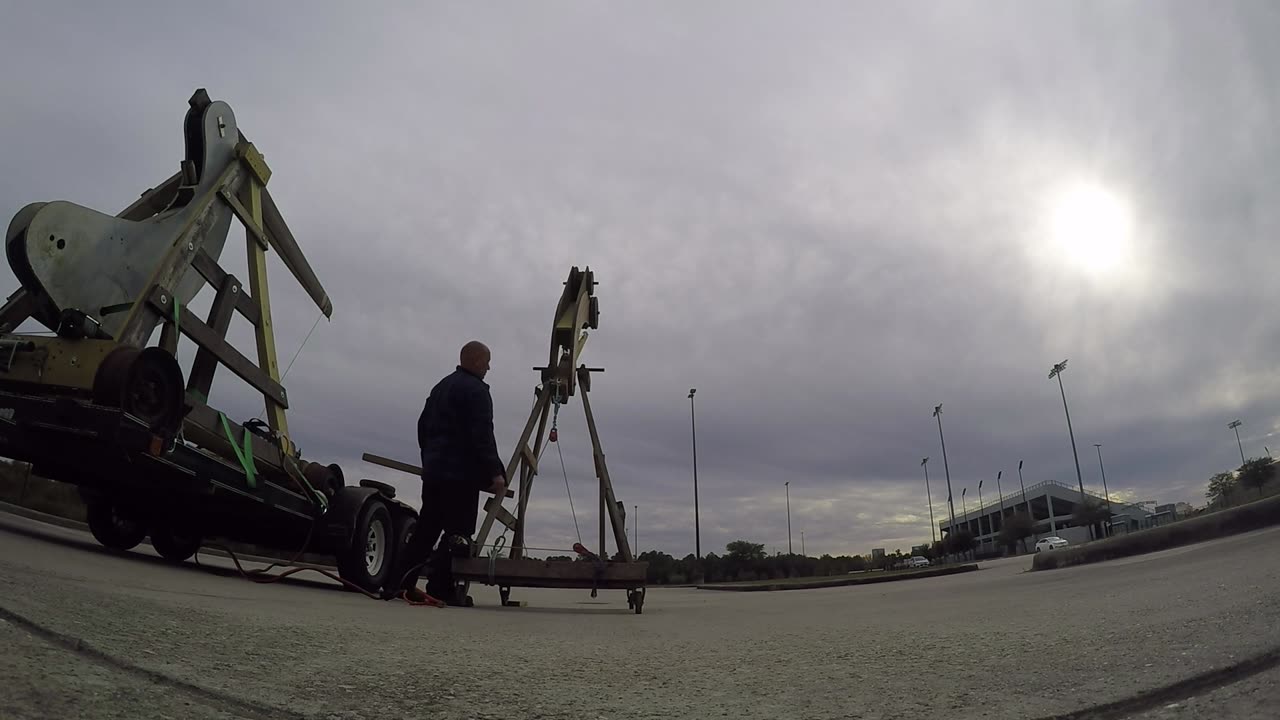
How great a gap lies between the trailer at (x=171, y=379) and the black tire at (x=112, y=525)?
0.5 inches

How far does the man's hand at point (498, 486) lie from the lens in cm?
561

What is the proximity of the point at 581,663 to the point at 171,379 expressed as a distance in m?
4.00

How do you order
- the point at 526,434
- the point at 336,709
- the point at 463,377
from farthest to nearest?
the point at 526,434
the point at 463,377
the point at 336,709

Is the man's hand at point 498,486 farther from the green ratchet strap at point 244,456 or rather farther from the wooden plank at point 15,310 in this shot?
the wooden plank at point 15,310

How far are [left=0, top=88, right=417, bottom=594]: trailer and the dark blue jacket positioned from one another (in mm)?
1099

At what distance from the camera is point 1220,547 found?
265 inches

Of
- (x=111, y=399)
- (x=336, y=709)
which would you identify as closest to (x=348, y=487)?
(x=111, y=399)

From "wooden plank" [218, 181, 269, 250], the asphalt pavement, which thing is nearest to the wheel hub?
"wooden plank" [218, 181, 269, 250]

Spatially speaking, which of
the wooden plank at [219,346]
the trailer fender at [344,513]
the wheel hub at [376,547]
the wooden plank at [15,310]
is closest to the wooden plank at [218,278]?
the wooden plank at [219,346]

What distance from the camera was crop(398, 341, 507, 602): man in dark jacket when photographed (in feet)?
18.8

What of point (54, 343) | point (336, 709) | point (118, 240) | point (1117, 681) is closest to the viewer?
point (336, 709)

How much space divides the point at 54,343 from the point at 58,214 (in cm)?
87

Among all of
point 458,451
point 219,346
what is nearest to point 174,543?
A: point 219,346

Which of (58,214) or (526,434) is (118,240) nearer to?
(58,214)
